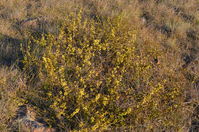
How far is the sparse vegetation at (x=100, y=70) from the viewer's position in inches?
119

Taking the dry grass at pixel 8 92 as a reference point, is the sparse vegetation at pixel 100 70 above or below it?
above

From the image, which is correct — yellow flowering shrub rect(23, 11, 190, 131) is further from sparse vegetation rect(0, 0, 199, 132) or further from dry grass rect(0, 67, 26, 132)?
dry grass rect(0, 67, 26, 132)

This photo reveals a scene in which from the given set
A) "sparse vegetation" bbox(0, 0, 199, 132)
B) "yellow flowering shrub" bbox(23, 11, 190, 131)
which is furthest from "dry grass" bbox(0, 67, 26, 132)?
"yellow flowering shrub" bbox(23, 11, 190, 131)

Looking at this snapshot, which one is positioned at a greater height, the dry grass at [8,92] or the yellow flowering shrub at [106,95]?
the yellow flowering shrub at [106,95]

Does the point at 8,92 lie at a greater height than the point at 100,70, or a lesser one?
lesser

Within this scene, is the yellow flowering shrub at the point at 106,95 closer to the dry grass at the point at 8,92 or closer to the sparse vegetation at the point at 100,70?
the sparse vegetation at the point at 100,70

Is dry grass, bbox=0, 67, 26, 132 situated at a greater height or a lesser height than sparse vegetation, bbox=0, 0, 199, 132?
lesser

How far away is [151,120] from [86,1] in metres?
4.24

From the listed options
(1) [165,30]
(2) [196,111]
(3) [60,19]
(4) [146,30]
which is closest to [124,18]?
(4) [146,30]

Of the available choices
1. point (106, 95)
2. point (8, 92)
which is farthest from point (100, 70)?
point (8, 92)

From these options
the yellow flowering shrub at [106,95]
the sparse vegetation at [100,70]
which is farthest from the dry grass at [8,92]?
the yellow flowering shrub at [106,95]

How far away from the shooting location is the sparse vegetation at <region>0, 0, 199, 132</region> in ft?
9.89

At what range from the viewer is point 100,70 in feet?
12.1

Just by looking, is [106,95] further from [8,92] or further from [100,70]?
[8,92]
